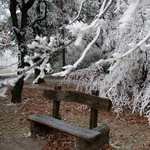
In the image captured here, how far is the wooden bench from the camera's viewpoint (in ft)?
7.85

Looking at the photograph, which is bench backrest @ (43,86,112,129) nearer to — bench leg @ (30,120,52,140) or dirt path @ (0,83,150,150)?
bench leg @ (30,120,52,140)

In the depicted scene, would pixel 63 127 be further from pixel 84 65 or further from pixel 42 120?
pixel 84 65

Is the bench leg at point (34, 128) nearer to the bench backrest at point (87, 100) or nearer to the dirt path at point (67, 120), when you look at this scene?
the dirt path at point (67, 120)

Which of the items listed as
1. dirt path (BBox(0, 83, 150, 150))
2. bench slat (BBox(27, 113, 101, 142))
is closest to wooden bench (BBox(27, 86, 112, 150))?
bench slat (BBox(27, 113, 101, 142))

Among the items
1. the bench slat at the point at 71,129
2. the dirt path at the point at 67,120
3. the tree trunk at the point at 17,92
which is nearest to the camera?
the bench slat at the point at 71,129

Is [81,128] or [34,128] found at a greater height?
[81,128]

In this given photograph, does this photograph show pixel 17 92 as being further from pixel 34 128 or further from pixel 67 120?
pixel 34 128

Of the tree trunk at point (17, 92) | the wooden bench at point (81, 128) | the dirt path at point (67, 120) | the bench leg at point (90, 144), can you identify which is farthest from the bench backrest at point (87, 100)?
the tree trunk at point (17, 92)

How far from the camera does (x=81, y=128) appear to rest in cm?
260

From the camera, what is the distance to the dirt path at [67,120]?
3.12 metres

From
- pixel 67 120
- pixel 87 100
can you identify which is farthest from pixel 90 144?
pixel 67 120

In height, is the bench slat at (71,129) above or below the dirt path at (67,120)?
above

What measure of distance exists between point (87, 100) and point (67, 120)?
5.78ft

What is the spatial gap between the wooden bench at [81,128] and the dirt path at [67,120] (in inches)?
12.8
